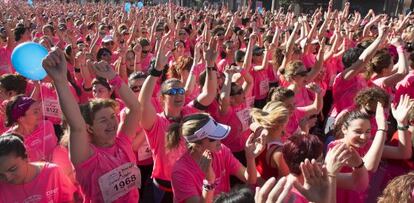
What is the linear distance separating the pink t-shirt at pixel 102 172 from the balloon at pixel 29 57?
1124mm

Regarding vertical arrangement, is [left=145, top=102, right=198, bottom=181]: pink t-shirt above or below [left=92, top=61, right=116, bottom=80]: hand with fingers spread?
below

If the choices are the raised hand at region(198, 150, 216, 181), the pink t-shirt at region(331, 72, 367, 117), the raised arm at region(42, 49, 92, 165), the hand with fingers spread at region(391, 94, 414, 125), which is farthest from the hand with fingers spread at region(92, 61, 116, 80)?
the pink t-shirt at region(331, 72, 367, 117)

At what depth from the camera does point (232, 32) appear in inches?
316

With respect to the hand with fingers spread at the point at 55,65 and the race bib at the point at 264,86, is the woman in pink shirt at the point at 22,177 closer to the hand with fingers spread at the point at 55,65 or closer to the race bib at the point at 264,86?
the hand with fingers spread at the point at 55,65

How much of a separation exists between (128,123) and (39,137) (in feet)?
2.82

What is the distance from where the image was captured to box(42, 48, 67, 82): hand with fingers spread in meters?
2.25

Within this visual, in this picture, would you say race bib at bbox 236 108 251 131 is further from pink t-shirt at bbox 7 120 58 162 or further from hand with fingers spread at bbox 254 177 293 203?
hand with fingers spread at bbox 254 177 293 203

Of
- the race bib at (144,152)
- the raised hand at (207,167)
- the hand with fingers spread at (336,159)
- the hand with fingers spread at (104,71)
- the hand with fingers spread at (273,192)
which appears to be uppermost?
the hand with fingers spread at (104,71)

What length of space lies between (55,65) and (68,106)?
0.25m

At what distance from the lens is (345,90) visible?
14.7 feet

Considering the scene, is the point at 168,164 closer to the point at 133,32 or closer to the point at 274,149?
the point at 274,149

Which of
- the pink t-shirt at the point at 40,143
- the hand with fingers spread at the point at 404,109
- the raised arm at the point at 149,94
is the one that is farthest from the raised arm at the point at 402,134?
the pink t-shirt at the point at 40,143

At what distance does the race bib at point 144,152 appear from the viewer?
350cm

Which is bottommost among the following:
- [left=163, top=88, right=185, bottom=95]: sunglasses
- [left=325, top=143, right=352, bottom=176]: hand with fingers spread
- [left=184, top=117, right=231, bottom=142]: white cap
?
[left=184, top=117, right=231, bottom=142]: white cap
